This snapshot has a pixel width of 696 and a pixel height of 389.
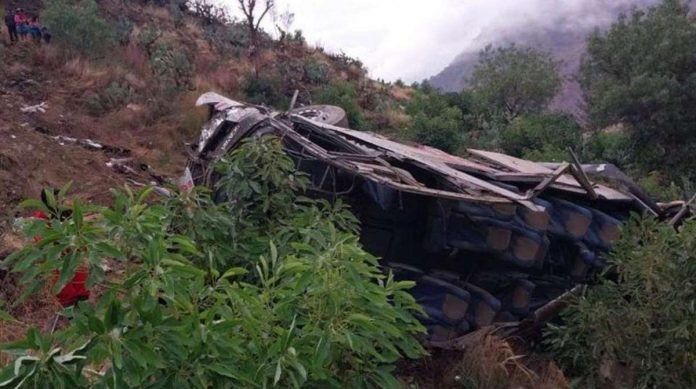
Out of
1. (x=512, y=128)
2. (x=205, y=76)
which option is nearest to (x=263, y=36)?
(x=205, y=76)

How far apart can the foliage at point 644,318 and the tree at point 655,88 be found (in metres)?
10.3

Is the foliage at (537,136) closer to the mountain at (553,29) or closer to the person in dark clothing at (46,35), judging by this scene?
the person in dark clothing at (46,35)

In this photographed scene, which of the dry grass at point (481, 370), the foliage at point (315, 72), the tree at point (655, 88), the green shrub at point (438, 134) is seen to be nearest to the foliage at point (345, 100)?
the foliage at point (315, 72)

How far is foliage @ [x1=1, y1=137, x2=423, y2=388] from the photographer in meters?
2.02

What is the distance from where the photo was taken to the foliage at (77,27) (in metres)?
13.8

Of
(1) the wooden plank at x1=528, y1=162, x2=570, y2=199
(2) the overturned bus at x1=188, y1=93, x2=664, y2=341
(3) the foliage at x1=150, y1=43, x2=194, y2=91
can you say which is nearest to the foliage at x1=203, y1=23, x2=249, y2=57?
(3) the foliage at x1=150, y1=43, x2=194, y2=91

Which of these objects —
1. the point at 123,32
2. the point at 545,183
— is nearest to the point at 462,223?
the point at 545,183

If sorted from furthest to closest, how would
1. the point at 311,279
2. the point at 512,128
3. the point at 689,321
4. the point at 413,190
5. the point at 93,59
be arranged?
1. the point at 512,128
2. the point at 93,59
3. the point at 413,190
4. the point at 689,321
5. the point at 311,279

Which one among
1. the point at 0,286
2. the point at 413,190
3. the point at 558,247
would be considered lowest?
the point at 0,286

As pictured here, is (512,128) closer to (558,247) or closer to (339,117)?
(339,117)

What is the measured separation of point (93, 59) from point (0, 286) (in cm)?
954

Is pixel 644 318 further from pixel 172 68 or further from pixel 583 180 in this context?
pixel 172 68

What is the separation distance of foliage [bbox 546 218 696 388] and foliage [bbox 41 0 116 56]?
1209 centimetres

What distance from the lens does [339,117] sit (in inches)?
308
